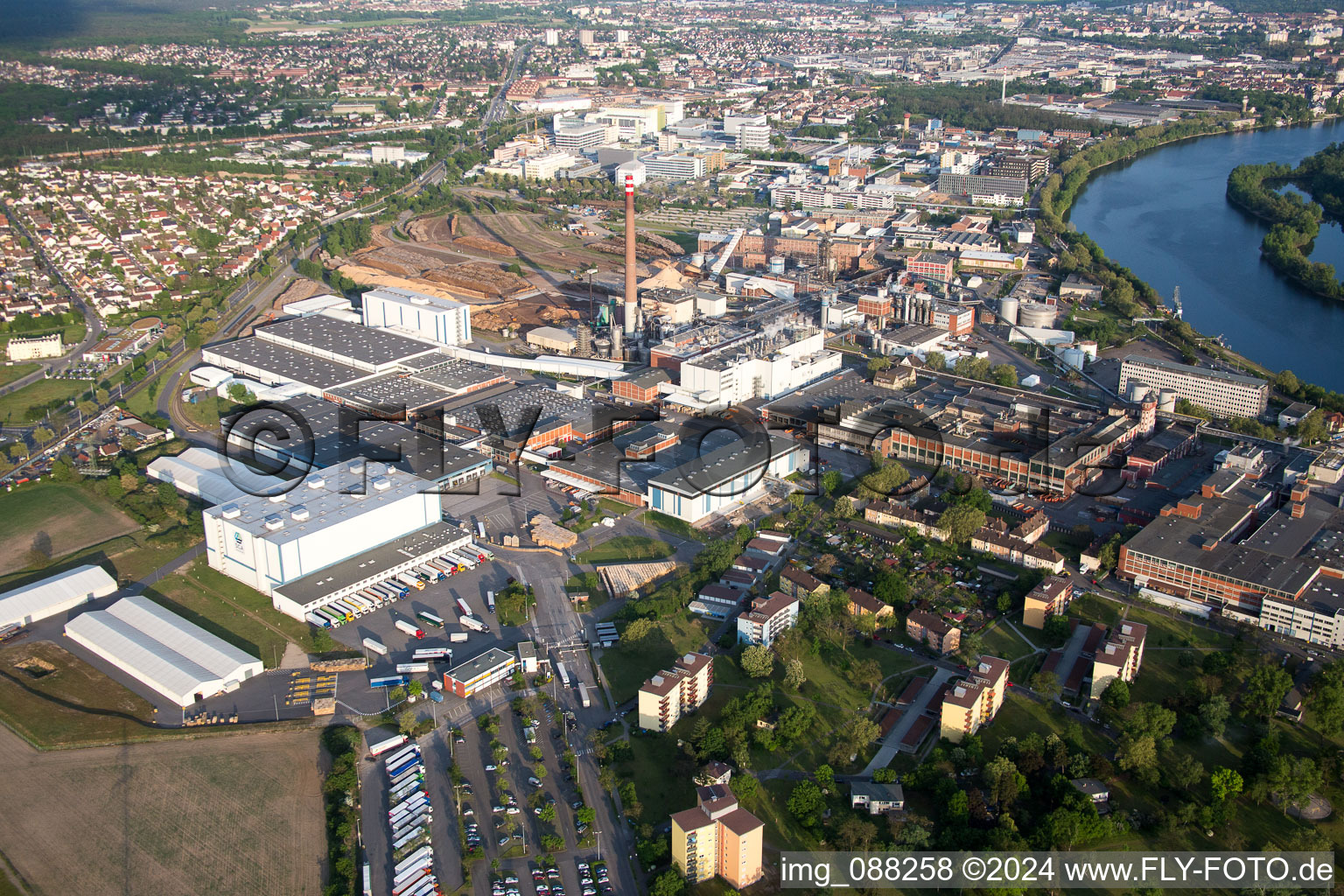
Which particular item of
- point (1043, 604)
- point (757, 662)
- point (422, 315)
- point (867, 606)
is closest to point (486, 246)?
point (422, 315)

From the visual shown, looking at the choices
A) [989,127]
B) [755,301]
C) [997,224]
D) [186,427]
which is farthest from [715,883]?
[989,127]

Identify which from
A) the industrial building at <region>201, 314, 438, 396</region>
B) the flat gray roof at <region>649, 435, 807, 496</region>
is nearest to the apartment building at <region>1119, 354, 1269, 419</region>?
the flat gray roof at <region>649, 435, 807, 496</region>

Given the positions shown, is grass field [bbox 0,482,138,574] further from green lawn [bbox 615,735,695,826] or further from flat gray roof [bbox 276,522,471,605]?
green lawn [bbox 615,735,695,826]

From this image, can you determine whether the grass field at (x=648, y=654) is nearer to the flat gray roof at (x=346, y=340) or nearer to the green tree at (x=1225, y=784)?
the green tree at (x=1225, y=784)

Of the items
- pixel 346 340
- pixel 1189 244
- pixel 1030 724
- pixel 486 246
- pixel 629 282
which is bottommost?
pixel 1030 724

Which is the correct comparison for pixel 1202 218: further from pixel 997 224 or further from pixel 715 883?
pixel 715 883

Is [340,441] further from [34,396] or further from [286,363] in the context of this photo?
[34,396]
